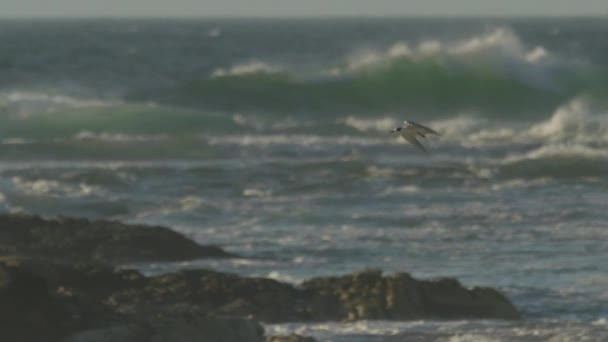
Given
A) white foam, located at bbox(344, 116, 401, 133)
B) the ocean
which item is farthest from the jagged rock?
white foam, located at bbox(344, 116, 401, 133)

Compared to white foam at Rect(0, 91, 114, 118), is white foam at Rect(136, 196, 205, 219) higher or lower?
lower

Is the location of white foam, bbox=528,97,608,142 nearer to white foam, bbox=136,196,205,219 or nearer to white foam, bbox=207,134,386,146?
white foam, bbox=207,134,386,146

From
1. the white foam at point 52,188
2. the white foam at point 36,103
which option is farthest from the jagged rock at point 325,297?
the white foam at point 36,103

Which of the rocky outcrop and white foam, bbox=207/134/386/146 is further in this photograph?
white foam, bbox=207/134/386/146

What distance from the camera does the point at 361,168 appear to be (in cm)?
2961

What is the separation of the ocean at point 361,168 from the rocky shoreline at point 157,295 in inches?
15.4

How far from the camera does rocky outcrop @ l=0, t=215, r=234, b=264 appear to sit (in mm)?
18375

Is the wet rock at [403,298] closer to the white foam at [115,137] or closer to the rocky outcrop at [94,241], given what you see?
the rocky outcrop at [94,241]

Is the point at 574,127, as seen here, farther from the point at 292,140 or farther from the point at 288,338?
the point at 288,338

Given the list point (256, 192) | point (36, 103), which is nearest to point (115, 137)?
point (36, 103)

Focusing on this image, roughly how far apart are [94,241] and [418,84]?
3287 cm

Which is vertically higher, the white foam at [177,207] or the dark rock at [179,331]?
the white foam at [177,207]

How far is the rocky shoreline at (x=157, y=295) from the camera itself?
12.0 metres

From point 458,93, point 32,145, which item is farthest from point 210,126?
point 458,93
